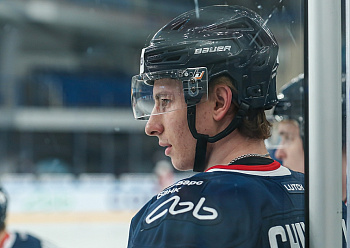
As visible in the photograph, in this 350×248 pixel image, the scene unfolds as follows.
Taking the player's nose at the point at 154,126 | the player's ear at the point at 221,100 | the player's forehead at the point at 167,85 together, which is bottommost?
the player's nose at the point at 154,126

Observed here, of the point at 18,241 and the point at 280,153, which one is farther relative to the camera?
the point at 280,153

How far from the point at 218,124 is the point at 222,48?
15 cm

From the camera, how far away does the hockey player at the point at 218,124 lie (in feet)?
2.54

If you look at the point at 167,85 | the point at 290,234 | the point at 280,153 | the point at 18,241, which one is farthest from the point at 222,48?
the point at 280,153

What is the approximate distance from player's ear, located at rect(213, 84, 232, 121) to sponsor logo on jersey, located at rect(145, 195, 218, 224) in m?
0.18

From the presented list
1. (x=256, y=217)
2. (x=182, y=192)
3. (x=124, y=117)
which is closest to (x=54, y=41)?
(x=124, y=117)

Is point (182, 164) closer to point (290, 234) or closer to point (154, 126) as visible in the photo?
point (154, 126)

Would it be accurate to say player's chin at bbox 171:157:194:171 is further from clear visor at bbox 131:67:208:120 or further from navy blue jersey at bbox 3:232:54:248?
navy blue jersey at bbox 3:232:54:248

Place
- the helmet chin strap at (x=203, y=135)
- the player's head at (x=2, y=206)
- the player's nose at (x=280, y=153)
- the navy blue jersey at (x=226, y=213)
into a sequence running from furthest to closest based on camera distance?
the player's nose at (x=280, y=153)
the player's head at (x=2, y=206)
the helmet chin strap at (x=203, y=135)
the navy blue jersey at (x=226, y=213)

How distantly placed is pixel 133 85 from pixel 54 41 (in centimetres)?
21

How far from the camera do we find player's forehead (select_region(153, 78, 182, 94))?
844 mm

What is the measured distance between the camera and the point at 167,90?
0.86 m

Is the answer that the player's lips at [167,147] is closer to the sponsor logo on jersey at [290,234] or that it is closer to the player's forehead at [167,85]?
the player's forehead at [167,85]

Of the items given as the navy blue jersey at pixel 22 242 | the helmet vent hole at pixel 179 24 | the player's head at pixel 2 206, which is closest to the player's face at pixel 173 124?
the helmet vent hole at pixel 179 24
